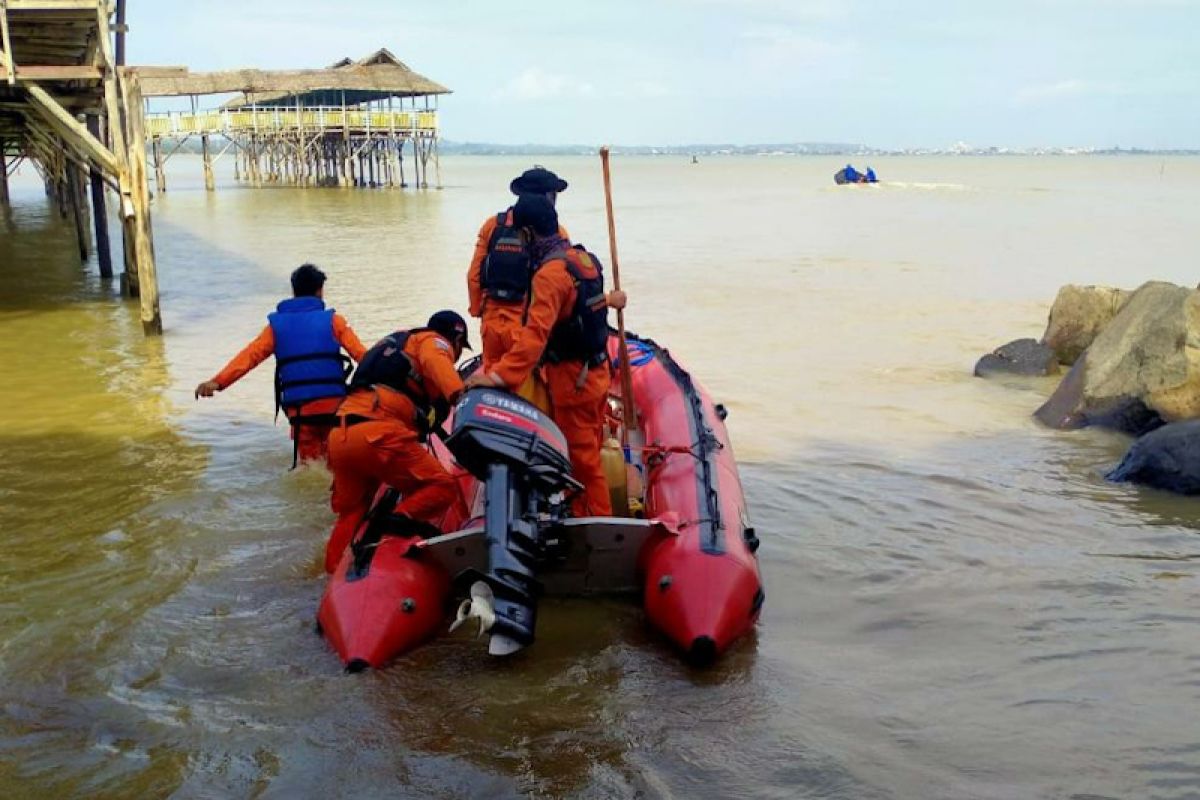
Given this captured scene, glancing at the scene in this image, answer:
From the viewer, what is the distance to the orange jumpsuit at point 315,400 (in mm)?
5605

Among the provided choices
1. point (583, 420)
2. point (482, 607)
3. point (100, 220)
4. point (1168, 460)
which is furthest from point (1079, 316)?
point (100, 220)

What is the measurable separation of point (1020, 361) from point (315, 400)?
717cm

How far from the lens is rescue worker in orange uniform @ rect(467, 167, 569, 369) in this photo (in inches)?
205

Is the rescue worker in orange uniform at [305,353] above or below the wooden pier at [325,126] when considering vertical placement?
below

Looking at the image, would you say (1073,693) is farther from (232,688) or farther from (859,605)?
(232,688)

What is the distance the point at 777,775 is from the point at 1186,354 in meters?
5.66

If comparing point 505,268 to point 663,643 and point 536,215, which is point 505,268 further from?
point 663,643

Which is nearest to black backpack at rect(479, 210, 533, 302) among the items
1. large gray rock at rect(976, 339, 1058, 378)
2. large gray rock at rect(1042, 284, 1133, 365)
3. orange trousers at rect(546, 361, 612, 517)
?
orange trousers at rect(546, 361, 612, 517)

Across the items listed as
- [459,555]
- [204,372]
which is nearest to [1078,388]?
[459,555]

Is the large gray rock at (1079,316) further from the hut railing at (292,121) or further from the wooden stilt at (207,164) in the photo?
the wooden stilt at (207,164)

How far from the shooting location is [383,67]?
39.1 metres

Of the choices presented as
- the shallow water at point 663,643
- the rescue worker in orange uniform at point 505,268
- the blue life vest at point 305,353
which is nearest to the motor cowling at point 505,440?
the shallow water at point 663,643

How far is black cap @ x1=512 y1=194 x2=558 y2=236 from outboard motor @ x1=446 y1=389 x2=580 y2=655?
3.14 ft

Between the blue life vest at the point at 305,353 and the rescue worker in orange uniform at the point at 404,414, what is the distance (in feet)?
2.89
